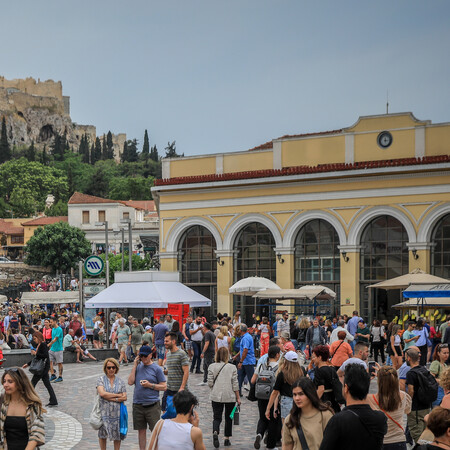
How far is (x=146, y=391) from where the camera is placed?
11.2 meters

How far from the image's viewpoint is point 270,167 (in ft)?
116

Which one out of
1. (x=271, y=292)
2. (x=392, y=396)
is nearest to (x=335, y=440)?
(x=392, y=396)

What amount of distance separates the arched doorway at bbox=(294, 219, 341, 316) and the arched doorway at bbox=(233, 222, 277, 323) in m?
1.18

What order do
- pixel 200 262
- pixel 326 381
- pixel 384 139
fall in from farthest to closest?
pixel 200 262 → pixel 384 139 → pixel 326 381

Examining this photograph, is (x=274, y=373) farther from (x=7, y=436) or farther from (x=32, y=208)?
(x=32, y=208)

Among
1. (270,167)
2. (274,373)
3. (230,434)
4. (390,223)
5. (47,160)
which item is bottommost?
(230,434)

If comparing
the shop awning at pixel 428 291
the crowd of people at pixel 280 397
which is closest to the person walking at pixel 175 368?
A: the crowd of people at pixel 280 397

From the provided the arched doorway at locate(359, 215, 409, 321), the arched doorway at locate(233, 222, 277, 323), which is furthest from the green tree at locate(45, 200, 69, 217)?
the arched doorway at locate(359, 215, 409, 321)

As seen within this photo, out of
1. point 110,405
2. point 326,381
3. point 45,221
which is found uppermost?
point 45,221

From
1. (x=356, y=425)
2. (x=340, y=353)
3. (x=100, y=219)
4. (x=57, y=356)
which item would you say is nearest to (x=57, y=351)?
(x=57, y=356)

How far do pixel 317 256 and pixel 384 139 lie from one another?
16.8 feet

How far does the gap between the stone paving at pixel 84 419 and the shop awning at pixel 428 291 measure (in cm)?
577

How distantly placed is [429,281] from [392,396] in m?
16.7

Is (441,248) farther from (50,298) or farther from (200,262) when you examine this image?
(50,298)
